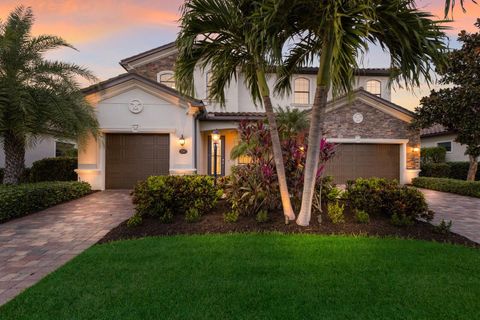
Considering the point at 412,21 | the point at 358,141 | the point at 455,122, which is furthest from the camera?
the point at 358,141

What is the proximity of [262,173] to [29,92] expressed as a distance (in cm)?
801

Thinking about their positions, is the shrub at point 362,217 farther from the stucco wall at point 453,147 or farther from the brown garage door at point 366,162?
the stucco wall at point 453,147

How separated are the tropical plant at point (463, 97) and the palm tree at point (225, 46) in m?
10.2

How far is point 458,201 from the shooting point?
972 centimetres

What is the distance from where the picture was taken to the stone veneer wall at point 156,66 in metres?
16.3

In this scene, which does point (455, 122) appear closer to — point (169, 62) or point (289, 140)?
point (289, 140)

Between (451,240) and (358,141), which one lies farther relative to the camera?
(358,141)

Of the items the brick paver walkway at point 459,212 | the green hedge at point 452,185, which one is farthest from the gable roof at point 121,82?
Result: the green hedge at point 452,185

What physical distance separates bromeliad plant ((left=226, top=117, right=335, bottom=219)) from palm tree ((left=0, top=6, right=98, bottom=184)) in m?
6.59

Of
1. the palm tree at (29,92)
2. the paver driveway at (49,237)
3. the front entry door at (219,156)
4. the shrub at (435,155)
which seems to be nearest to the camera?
the paver driveway at (49,237)

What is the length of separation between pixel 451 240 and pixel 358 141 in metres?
9.86

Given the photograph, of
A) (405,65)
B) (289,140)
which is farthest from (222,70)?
(405,65)

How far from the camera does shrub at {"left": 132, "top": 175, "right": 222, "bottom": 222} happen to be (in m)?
6.12

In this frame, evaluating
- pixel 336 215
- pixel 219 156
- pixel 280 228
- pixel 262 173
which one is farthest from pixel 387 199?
pixel 219 156
